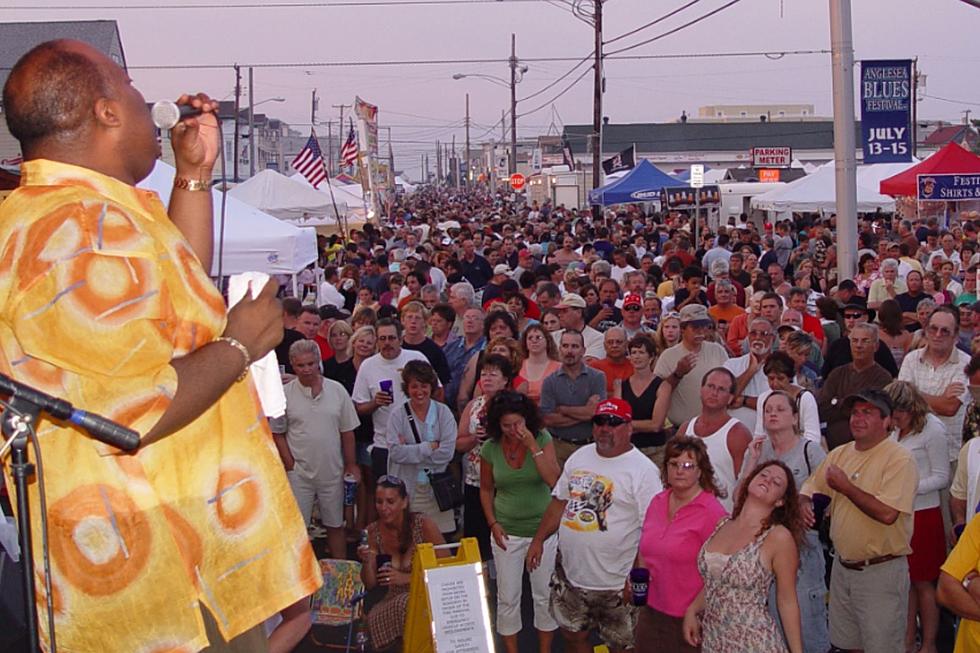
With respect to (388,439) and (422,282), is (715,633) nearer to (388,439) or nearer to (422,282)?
(388,439)

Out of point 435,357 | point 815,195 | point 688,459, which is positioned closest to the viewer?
point 688,459

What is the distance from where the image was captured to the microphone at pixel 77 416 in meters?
1.65

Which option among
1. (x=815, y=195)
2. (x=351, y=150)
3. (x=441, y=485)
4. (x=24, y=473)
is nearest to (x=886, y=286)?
(x=441, y=485)

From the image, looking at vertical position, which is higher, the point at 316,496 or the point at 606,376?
the point at 606,376

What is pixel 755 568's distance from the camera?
492 cm

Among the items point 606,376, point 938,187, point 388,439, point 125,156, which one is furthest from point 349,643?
point 938,187

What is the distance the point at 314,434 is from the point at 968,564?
4645mm

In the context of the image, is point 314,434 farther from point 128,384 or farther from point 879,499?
point 128,384

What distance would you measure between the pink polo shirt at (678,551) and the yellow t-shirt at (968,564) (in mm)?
1293

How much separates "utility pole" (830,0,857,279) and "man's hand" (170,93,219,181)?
1078cm

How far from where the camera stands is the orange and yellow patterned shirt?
1705mm

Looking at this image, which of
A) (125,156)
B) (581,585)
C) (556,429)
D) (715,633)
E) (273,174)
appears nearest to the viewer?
(125,156)

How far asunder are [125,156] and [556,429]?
6.00m

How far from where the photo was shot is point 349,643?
642cm
